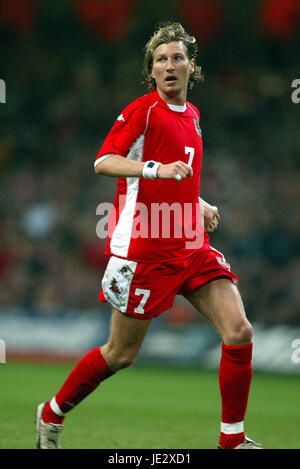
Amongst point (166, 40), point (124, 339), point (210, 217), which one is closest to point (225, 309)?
point (124, 339)

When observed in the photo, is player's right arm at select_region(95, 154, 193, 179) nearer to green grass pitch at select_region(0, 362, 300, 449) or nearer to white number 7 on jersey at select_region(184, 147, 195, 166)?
white number 7 on jersey at select_region(184, 147, 195, 166)

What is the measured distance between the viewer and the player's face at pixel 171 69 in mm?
4504

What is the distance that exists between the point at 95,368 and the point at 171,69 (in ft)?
5.91

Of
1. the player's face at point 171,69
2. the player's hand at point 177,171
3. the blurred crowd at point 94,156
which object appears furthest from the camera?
the blurred crowd at point 94,156

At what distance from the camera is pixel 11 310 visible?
11.5 meters

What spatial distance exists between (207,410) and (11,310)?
5.12 meters

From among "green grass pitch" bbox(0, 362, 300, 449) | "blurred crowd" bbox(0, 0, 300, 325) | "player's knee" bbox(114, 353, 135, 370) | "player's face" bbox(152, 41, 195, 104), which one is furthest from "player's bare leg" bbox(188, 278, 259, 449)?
"blurred crowd" bbox(0, 0, 300, 325)

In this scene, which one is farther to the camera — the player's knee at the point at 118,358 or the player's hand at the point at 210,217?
the player's hand at the point at 210,217

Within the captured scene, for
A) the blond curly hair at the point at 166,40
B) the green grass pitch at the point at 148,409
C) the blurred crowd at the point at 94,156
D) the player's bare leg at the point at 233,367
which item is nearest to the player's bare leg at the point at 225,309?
the player's bare leg at the point at 233,367

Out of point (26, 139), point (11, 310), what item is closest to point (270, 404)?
point (11, 310)

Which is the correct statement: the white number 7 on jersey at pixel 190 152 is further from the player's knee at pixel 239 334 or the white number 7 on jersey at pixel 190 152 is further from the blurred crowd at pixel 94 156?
the blurred crowd at pixel 94 156

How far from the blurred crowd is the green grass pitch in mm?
1607

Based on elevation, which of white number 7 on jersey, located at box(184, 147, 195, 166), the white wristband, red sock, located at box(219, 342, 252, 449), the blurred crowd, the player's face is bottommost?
red sock, located at box(219, 342, 252, 449)

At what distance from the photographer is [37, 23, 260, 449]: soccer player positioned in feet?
14.2
